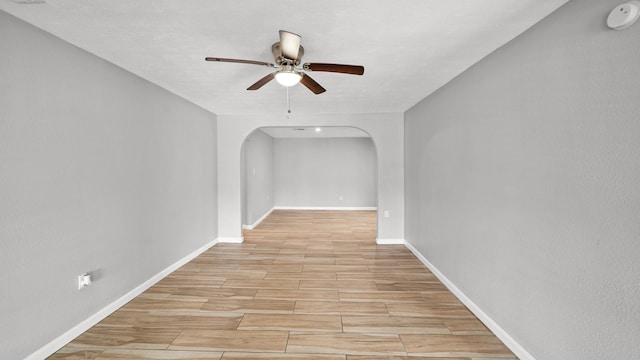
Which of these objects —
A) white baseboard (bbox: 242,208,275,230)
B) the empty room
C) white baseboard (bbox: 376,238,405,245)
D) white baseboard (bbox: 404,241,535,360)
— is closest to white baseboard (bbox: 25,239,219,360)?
the empty room

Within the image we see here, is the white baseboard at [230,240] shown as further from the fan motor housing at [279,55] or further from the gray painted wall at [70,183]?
the fan motor housing at [279,55]

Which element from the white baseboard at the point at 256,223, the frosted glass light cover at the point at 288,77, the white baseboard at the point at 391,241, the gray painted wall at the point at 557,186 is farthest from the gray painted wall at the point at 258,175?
the gray painted wall at the point at 557,186

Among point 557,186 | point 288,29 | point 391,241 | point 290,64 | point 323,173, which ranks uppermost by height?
point 288,29

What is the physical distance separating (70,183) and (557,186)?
3.25m

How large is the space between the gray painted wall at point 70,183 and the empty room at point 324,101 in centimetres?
1

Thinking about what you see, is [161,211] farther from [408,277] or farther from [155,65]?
[408,277]

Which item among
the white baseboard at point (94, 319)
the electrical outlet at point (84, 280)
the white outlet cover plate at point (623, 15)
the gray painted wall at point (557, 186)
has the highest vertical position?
the white outlet cover plate at point (623, 15)

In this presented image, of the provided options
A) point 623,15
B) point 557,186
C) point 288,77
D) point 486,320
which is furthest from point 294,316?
point 623,15

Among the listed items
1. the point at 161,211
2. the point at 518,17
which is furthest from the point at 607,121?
the point at 161,211

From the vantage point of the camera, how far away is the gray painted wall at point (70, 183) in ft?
5.66

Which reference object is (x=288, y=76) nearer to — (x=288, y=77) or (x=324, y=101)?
(x=288, y=77)

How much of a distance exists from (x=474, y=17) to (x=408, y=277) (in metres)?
2.68

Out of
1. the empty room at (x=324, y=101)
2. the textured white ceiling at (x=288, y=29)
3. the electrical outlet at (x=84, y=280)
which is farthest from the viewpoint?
the electrical outlet at (x=84, y=280)

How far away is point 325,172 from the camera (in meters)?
8.66
